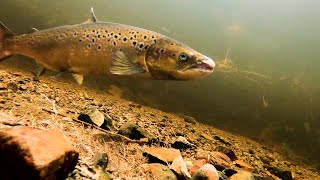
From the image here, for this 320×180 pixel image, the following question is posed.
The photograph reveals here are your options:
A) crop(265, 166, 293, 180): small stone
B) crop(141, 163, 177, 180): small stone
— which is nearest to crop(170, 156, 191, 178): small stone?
crop(141, 163, 177, 180): small stone

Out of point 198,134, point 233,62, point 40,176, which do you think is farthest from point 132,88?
point 40,176

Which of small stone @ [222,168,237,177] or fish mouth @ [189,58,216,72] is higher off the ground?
fish mouth @ [189,58,216,72]

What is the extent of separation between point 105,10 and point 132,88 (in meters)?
7.40

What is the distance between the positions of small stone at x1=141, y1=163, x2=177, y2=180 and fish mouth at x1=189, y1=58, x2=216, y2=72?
1.17m

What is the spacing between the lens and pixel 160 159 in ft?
11.5

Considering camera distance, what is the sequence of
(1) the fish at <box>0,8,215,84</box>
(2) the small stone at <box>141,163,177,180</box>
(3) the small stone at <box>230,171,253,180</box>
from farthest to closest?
(3) the small stone at <box>230,171,253,180</box>
(1) the fish at <box>0,8,215,84</box>
(2) the small stone at <box>141,163,177,180</box>

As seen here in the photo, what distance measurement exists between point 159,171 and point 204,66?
4.17 ft

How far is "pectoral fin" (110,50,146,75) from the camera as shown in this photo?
328 cm

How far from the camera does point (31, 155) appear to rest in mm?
1968

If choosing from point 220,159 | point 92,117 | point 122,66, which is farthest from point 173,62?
point 220,159

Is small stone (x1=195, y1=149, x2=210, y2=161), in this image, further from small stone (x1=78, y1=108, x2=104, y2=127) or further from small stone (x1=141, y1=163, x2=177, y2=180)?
small stone (x1=78, y1=108, x2=104, y2=127)

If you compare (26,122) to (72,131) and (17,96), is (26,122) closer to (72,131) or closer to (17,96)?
(72,131)

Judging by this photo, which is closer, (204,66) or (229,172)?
(204,66)

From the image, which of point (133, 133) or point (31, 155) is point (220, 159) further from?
point (31, 155)
